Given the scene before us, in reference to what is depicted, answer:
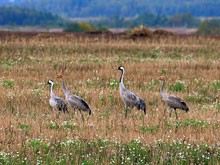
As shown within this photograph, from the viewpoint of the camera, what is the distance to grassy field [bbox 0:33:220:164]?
1294 cm

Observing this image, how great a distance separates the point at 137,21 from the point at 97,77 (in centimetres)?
13743

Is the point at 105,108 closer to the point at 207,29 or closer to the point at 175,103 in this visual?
the point at 175,103

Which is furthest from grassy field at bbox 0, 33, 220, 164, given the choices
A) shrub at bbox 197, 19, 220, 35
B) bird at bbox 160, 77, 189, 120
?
shrub at bbox 197, 19, 220, 35

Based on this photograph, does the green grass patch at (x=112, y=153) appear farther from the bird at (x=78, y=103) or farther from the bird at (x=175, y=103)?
the bird at (x=175, y=103)

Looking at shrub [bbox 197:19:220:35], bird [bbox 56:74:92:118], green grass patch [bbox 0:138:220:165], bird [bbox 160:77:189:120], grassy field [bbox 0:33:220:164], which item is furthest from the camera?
shrub [bbox 197:19:220:35]

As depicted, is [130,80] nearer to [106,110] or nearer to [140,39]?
[106,110]

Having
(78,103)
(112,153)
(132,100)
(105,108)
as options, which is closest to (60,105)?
(78,103)

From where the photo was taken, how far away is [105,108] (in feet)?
61.9

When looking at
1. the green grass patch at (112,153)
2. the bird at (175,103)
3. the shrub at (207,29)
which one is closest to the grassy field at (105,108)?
the green grass patch at (112,153)

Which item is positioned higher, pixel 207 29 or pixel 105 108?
pixel 105 108

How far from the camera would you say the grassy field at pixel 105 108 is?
1294 cm

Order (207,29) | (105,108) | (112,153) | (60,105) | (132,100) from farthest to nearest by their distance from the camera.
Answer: (207,29) < (105,108) < (132,100) < (60,105) < (112,153)

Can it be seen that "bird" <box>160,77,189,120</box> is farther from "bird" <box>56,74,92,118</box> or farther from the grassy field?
"bird" <box>56,74,92,118</box>

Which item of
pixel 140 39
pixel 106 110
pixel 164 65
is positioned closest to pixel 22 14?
pixel 140 39
